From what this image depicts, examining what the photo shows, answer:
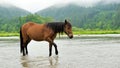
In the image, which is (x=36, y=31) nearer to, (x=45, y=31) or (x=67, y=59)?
(x=45, y=31)

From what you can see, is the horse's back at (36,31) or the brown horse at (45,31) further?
the horse's back at (36,31)

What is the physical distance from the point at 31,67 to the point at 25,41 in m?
6.88

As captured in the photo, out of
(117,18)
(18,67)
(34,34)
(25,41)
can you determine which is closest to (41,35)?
(34,34)

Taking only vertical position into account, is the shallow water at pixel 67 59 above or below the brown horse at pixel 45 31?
below

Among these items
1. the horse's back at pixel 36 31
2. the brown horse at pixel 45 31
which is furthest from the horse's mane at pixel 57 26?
the horse's back at pixel 36 31

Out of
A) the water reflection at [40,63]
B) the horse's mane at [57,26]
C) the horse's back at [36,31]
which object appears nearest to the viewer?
the water reflection at [40,63]

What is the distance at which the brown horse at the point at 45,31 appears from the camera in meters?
15.0

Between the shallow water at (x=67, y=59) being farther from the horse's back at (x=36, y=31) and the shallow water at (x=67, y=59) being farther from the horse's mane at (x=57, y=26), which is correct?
the horse's mane at (x=57, y=26)

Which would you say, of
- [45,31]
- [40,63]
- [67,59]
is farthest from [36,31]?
[40,63]

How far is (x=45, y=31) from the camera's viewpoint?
1584cm

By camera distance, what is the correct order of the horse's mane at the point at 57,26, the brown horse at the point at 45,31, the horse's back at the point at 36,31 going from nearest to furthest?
the brown horse at the point at 45,31 < the horse's mane at the point at 57,26 < the horse's back at the point at 36,31

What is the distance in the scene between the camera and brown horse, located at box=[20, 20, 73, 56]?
1503cm

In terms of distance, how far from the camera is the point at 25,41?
17.2 metres

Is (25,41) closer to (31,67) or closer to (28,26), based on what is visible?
(28,26)
